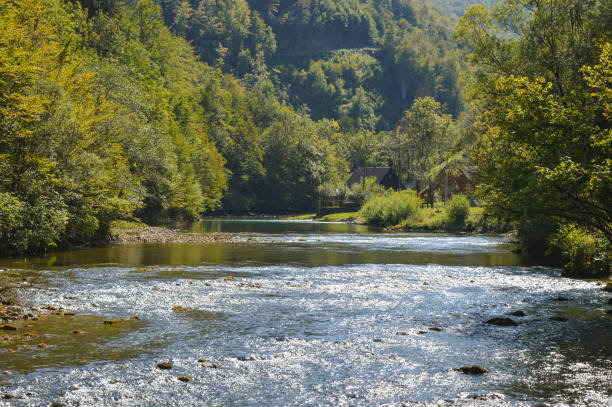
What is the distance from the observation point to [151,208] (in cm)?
6362

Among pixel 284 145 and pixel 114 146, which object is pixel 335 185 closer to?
pixel 284 145

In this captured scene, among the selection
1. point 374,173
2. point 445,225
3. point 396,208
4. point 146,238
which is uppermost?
point 374,173

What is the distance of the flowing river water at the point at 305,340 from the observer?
31.6ft

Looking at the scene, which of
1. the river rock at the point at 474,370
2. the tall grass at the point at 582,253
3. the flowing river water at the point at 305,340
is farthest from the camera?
the tall grass at the point at 582,253

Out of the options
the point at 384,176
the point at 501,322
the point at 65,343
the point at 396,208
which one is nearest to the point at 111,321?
the point at 65,343

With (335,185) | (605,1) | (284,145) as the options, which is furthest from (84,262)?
(284,145)

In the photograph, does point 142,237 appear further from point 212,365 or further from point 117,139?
point 212,365

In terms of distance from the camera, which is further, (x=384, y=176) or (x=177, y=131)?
(x=384, y=176)

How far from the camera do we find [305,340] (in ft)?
43.6

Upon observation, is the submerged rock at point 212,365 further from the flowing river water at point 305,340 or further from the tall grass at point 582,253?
the tall grass at point 582,253

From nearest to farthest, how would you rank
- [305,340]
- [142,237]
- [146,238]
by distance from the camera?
[305,340] → [146,238] → [142,237]

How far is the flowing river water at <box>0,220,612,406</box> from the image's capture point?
9.64 m

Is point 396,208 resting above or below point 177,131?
below

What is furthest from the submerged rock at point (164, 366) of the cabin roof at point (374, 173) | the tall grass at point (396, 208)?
the cabin roof at point (374, 173)
